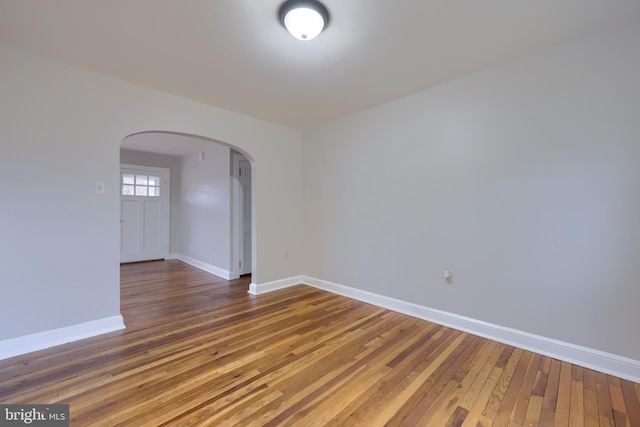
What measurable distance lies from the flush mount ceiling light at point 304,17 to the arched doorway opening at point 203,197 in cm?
210

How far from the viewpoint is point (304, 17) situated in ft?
5.52

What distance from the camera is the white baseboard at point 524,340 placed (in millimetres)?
1881

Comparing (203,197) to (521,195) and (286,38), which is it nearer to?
(286,38)

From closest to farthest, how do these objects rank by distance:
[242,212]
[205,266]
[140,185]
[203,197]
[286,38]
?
[286,38]
[242,212]
[205,266]
[203,197]
[140,185]

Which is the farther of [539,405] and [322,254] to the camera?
[322,254]

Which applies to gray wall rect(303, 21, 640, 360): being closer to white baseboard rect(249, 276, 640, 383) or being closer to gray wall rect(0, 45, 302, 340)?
white baseboard rect(249, 276, 640, 383)

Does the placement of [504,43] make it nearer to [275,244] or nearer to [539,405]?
[539,405]

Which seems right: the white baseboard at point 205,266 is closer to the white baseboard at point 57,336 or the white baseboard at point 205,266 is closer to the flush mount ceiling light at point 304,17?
the white baseboard at point 57,336

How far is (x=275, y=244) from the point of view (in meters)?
3.99

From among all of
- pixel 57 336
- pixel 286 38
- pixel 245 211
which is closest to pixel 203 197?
pixel 245 211

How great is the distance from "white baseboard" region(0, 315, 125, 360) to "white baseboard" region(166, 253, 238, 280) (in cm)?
196

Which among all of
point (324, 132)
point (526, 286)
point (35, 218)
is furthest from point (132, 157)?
point (526, 286)

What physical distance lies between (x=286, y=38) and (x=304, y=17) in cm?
34

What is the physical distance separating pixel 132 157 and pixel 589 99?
285 inches
